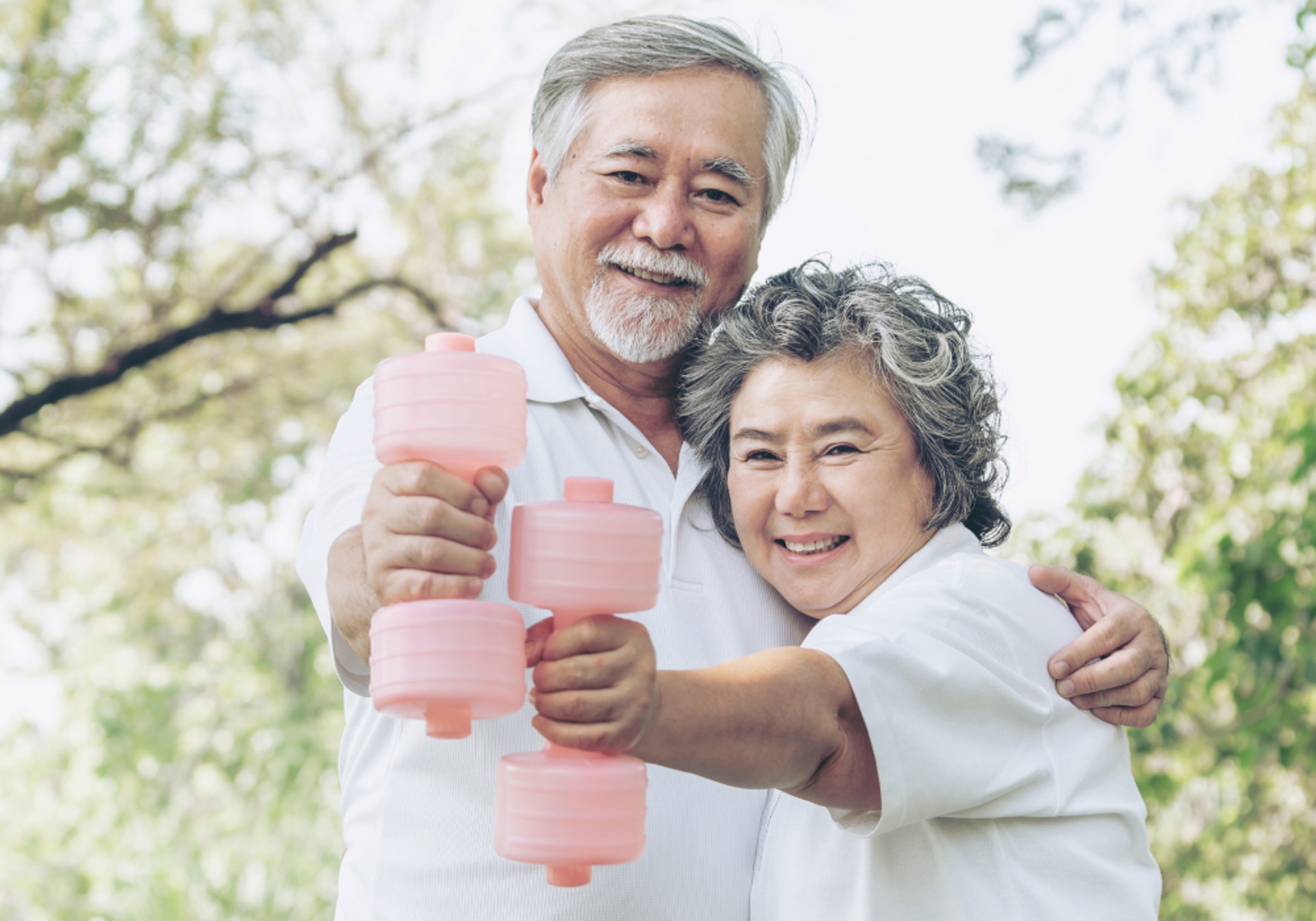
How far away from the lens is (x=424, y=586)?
126cm

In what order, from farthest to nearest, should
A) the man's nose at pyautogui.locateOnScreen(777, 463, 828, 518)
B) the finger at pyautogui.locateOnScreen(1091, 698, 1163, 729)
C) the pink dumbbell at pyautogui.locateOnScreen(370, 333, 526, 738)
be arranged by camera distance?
the man's nose at pyautogui.locateOnScreen(777, 463, 828, 518), the finger at pyautogui.locateOnScreen(1091, 698, 1163, 729), the pink dumbbell at pyautogui.locateOnScreen(370, 333, 526, 738)

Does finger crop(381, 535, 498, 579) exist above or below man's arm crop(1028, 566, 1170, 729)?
above

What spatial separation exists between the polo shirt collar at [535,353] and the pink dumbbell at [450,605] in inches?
38.4

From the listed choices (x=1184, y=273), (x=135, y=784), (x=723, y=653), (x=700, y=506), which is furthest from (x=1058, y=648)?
(x=135, y=784)

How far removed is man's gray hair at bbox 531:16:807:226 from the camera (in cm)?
243

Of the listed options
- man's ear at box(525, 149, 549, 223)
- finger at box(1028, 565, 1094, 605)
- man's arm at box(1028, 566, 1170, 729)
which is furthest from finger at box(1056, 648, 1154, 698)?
man's ear at box(525, 149, 549, 223)

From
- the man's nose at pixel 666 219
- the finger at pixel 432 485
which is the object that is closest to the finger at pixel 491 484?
the finger at pixel 432 485

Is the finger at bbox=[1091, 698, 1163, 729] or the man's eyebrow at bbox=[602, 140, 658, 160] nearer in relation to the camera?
the finger at bbox=[1091, 698, 1163, 729]

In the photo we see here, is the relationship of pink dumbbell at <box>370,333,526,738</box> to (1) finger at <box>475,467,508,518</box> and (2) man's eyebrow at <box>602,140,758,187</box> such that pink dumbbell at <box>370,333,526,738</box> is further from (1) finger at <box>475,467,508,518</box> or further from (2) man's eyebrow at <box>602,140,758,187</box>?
(2) man's eyebrow at <box>602,140,758,187</box>

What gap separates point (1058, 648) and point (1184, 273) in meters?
4.48

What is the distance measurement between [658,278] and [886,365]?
0.57 m

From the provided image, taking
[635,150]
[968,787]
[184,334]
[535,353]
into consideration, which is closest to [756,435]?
[535,353]

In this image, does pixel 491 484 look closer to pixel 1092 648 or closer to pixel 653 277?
pixel 1092 648

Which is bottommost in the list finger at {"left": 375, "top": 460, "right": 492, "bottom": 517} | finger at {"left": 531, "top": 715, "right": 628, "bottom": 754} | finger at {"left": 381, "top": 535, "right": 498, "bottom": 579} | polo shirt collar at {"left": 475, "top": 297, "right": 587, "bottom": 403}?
polo shirt collar at {"left": 475, "top": 297, "right": 587, "bottom": 403}
